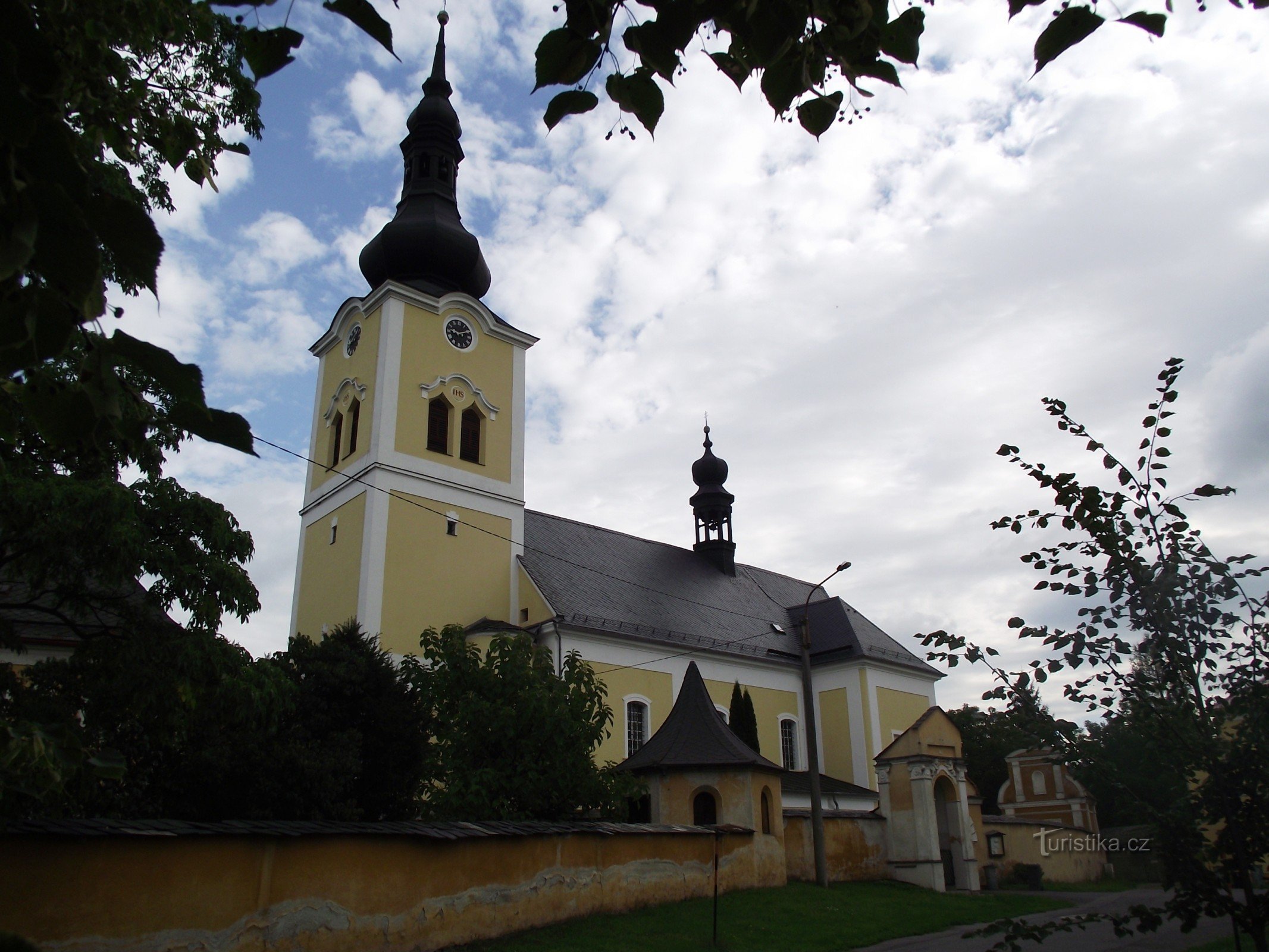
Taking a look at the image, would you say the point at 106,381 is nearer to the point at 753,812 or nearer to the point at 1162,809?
the point at 1162,809

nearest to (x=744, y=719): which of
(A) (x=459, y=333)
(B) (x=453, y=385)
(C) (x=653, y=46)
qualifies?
(B) (x=453, y=385)

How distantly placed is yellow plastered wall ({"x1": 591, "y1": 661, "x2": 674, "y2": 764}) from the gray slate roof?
0.90 metres

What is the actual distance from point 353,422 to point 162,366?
79.8 feet

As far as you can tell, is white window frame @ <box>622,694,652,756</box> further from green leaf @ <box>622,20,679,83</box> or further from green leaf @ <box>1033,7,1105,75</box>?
green leaf @ <box>1033,7,1105,75</box>

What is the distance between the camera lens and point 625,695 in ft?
77.6

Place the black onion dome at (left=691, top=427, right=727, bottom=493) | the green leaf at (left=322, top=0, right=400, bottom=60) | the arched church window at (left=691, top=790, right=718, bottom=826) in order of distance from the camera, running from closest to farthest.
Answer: the green leaf at (left=322, top=0, right=400, bottom=60), the arched church window at (left=691, top=790, right=718, bottom=826), the black onion dome at (left=691, top=427, right=727, bottom=493)

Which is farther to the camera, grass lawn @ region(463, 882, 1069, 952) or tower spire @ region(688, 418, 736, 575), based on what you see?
tower spire @ region(688, 418, 736, 575)

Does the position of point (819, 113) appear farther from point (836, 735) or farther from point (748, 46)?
point (836, 735)

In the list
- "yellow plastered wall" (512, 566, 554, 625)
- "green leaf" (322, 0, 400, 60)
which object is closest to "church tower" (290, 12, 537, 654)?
"yellow plastered wall" (512, 566, 554, 625)

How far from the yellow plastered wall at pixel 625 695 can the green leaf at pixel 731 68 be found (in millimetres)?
21051

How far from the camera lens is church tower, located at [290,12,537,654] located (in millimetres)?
22516

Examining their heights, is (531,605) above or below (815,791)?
above

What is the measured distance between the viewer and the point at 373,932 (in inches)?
391

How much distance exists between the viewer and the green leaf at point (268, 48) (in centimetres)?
187
